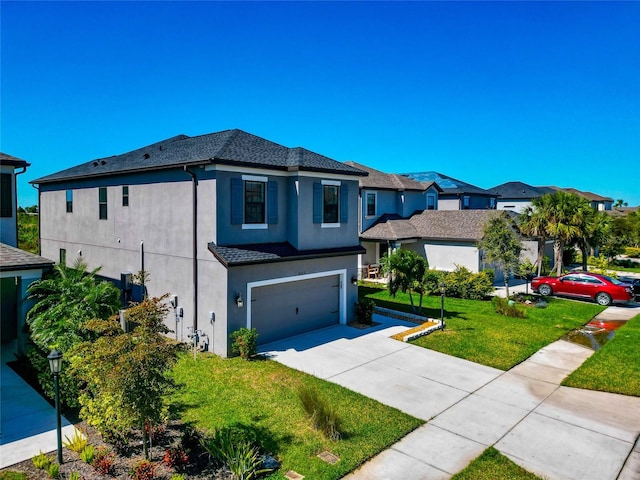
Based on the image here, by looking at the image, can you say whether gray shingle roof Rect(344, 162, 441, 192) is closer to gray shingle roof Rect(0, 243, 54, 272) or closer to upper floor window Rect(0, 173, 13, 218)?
upper floor window Rect(0, 173, 13, 218)

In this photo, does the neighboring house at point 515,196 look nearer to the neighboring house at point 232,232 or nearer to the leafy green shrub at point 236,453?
the neighboring house at point 232,232

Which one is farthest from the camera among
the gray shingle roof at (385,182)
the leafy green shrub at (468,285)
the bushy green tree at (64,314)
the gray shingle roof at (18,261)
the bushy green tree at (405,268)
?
the gray shingle roof at (385,182)

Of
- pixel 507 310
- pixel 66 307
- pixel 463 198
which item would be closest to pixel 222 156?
pixel 66 307

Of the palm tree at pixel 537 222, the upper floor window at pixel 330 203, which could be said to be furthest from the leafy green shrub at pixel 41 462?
the palm tree at pixel 537 222

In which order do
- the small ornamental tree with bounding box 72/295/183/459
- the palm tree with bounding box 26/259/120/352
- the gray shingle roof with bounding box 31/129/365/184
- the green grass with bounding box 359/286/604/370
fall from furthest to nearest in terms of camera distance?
the green grass with bounding box 359/286/604/370 → the gray shingle roof with bounding box 31/129/365/184 → the palm tree with bounding box 26/259/120/352 → the small ornamental tree with bounding box 72/295/183/459

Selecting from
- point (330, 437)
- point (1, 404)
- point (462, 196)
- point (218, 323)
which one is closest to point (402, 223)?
point (462, 196)

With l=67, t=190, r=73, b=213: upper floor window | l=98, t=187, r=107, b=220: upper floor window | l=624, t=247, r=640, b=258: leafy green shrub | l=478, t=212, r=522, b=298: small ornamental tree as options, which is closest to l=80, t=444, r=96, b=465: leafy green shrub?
l=98, t=187, r=107, b=220: upper floor window
